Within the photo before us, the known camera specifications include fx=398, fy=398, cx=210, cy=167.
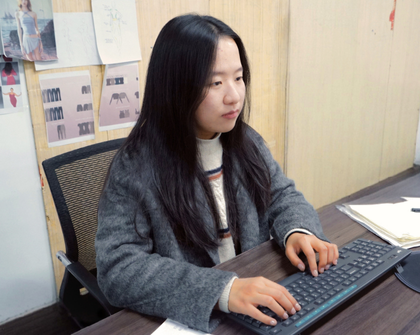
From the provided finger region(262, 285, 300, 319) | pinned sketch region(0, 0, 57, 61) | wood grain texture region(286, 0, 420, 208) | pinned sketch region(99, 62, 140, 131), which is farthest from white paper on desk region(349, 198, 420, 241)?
wood grain texture region(286, 0, 420, 208)

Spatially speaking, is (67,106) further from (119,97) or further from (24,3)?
(24,3)

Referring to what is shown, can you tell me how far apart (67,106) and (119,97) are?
0.77ft

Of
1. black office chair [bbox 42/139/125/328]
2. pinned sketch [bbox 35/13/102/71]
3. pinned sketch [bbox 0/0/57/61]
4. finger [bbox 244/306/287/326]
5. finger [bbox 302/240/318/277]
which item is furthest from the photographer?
pinned sketch [bbox 35/13/102/71]

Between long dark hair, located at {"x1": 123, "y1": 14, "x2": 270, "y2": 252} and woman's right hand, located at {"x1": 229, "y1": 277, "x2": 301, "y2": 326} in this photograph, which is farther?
long dark hair, located at {"x1": 123, "y1": 14, "x2": 270, "y2": 252}

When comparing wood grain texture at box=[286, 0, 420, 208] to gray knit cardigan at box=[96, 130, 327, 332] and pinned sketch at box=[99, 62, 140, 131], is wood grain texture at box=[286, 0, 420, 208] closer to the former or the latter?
pinned sketch at box=[99, 62, 140, 131]

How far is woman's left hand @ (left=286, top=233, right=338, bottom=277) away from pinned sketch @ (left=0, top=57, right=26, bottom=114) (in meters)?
1.19

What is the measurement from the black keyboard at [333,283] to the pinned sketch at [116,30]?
1.26 meters

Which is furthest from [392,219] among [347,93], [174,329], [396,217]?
[347,93]

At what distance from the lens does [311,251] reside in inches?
32.0


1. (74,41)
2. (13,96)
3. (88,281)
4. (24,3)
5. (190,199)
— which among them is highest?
(24,3)

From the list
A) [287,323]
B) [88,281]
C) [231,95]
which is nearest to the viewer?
[287,323]

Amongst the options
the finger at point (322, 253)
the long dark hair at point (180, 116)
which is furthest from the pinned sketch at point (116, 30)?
the finger at point (322, 253)

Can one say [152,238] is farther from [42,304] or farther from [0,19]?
[42,304]

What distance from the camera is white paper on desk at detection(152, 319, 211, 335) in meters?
0.64
